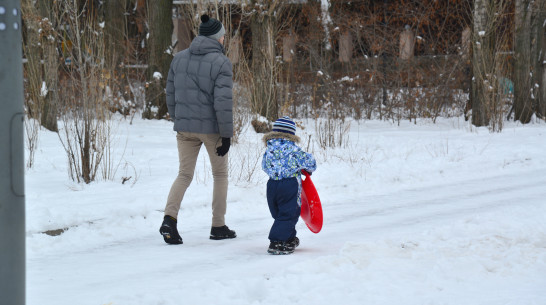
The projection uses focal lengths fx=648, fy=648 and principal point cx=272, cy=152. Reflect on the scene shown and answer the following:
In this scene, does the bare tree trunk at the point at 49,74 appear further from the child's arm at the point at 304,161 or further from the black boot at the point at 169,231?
the child's arm at the point at 304,161

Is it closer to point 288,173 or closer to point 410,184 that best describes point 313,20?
point 410,184

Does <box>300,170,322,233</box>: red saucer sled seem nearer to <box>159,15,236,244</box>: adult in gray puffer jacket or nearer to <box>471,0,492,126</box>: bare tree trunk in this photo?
<box>159,15,236,244</box>: adult in gray puffer jacket

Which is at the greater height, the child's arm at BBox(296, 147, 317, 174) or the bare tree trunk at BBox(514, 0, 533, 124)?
the bare tree trunk at BBox(514, 0, 533, 124)

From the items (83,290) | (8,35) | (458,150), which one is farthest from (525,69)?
(8,35)

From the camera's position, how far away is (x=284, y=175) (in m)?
5.55

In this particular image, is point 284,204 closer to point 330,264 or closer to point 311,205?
point 311,205

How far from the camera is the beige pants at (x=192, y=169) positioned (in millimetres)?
6000

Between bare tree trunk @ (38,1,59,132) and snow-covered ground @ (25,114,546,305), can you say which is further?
bare tree trunk @ (38,1,59,132)

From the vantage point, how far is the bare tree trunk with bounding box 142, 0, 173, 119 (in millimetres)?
17328

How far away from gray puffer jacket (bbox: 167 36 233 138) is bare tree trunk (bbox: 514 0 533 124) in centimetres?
1306

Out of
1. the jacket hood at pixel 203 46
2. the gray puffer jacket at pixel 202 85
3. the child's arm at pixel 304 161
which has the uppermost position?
the jacket hood at pixel 203 46

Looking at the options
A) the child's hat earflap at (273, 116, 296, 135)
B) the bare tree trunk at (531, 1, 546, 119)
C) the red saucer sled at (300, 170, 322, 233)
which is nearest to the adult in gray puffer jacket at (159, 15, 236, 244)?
the child's hat earflap at (273, 116, 296, 135)

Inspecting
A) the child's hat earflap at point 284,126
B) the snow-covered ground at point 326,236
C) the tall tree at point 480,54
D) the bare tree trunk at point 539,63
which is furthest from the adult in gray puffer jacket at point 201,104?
the bare tree trunk at point 539,63

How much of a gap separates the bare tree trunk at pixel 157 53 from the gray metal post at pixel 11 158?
1512cm
